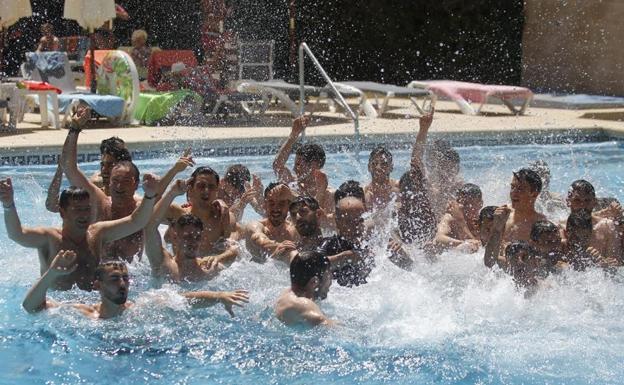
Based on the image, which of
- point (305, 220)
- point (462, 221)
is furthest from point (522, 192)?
point (305, 220)

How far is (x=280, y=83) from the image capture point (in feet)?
46.3

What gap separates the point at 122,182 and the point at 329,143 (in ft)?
19.7

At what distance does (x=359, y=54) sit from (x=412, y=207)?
11.6 metres

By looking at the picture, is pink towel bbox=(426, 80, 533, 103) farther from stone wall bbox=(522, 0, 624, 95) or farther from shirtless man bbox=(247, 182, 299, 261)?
shirtless man bbox=(247, 182, 299, 261)

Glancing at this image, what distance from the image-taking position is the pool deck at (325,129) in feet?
36.2

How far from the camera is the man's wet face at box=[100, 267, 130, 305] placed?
5016 millimetres

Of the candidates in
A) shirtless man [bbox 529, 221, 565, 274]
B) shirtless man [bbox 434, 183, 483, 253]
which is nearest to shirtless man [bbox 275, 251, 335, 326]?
shirtless man [bbox 529, 221, 565, 274]

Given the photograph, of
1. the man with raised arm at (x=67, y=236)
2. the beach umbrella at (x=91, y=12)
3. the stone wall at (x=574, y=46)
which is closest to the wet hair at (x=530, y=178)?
the man with raised arm at (x=67, y=236)

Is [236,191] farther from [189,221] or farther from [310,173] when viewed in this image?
[189,221]

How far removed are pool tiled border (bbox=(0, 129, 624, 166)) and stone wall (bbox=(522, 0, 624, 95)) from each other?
186 inches

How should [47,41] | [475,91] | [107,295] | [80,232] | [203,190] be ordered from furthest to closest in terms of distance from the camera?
[47,41] < [475,91] < [203,190] < [80,232] < [107,295]

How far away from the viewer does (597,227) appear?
634cm

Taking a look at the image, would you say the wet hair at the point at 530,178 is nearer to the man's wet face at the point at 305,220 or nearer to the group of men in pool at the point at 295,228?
the group of men in pool at the point at 295,228

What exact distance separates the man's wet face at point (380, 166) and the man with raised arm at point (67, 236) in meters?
2.46
